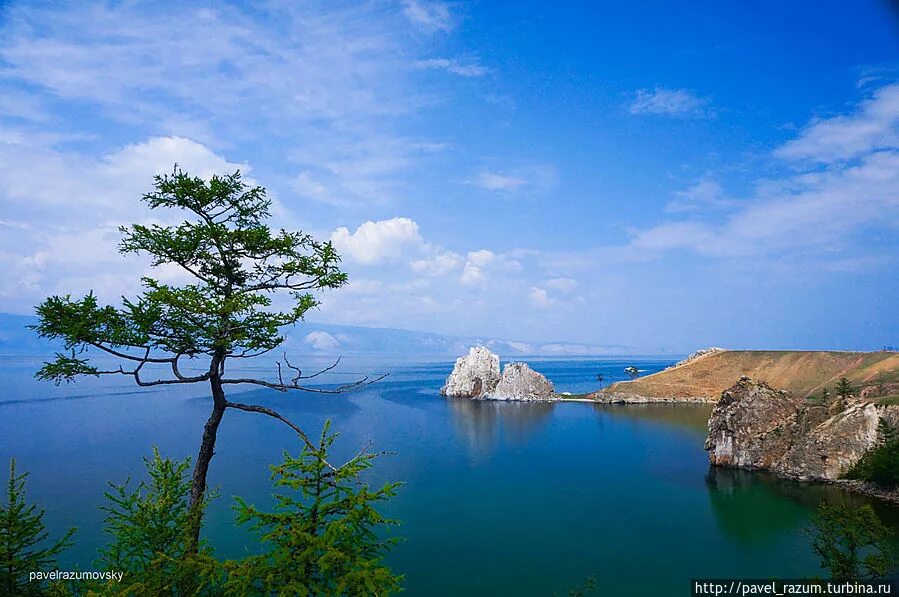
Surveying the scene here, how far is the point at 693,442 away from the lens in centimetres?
7050

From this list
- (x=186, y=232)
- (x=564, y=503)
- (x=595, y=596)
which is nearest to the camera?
(x=186, y=232)

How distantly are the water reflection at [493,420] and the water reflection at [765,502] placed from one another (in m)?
28.1

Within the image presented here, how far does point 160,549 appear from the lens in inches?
437

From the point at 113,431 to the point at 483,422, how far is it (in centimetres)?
5701

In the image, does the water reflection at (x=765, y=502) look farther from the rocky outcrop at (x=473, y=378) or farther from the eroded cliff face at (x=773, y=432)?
the rocky outcrop at (x=473, y=378)

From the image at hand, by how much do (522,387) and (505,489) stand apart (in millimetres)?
75034

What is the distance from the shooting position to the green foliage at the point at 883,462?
42156 millimetres

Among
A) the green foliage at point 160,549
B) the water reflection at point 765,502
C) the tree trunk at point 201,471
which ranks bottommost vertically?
the water reflection at point 765,502

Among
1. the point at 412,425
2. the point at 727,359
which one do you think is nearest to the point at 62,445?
the point at 412,425

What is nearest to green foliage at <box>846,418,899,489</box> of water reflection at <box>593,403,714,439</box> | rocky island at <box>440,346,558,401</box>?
water reflection at <box>593,403,714,439</box>

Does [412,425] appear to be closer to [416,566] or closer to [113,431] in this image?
[113,431]

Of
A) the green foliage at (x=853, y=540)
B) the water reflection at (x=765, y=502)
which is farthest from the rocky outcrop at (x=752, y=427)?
the green foliage at (x=853, y=540)

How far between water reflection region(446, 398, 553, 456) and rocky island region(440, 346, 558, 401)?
3593 mm

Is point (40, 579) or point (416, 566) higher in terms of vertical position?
point (40, 579)
